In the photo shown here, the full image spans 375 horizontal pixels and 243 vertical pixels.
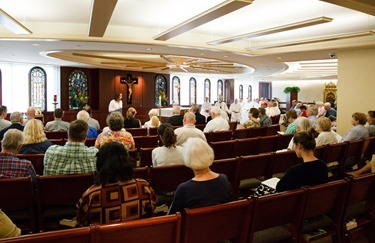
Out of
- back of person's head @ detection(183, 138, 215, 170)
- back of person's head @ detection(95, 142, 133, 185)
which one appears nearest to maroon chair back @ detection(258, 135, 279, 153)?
back of person's head @ detection(183, 138, 215, 170)

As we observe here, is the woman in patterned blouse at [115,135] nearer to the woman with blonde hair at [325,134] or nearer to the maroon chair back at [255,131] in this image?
the woman with blonde hair at [325,134]

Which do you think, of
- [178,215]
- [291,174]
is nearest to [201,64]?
[291,174]

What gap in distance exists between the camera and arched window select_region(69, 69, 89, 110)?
12.4m

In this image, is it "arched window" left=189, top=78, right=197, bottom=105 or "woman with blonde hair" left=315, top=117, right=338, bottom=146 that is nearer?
"woman with blonde hair" left=315, top=117, right=338, bottom=146

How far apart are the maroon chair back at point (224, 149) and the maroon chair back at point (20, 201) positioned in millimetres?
2338

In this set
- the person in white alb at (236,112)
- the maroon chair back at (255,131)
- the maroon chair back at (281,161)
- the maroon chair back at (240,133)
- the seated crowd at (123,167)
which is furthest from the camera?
the person in white alb at (236,112)

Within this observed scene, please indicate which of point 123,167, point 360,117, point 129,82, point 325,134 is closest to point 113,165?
point 123,167

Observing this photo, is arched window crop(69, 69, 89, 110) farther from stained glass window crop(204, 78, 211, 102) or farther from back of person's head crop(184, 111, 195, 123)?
back of person's head crop(184, 111, 195, 123)

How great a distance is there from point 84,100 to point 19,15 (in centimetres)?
736

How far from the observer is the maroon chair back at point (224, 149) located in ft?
13.6

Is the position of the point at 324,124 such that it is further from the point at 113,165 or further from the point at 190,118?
the point at 113,165

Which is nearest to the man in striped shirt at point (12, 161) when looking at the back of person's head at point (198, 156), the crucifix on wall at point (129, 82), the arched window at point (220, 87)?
the back of person's head at point (198, 156)

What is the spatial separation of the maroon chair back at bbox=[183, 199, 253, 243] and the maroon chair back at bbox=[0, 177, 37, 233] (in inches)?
55.1

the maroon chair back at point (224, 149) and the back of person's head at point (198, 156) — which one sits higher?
the back of person's head at point (198, 156)
